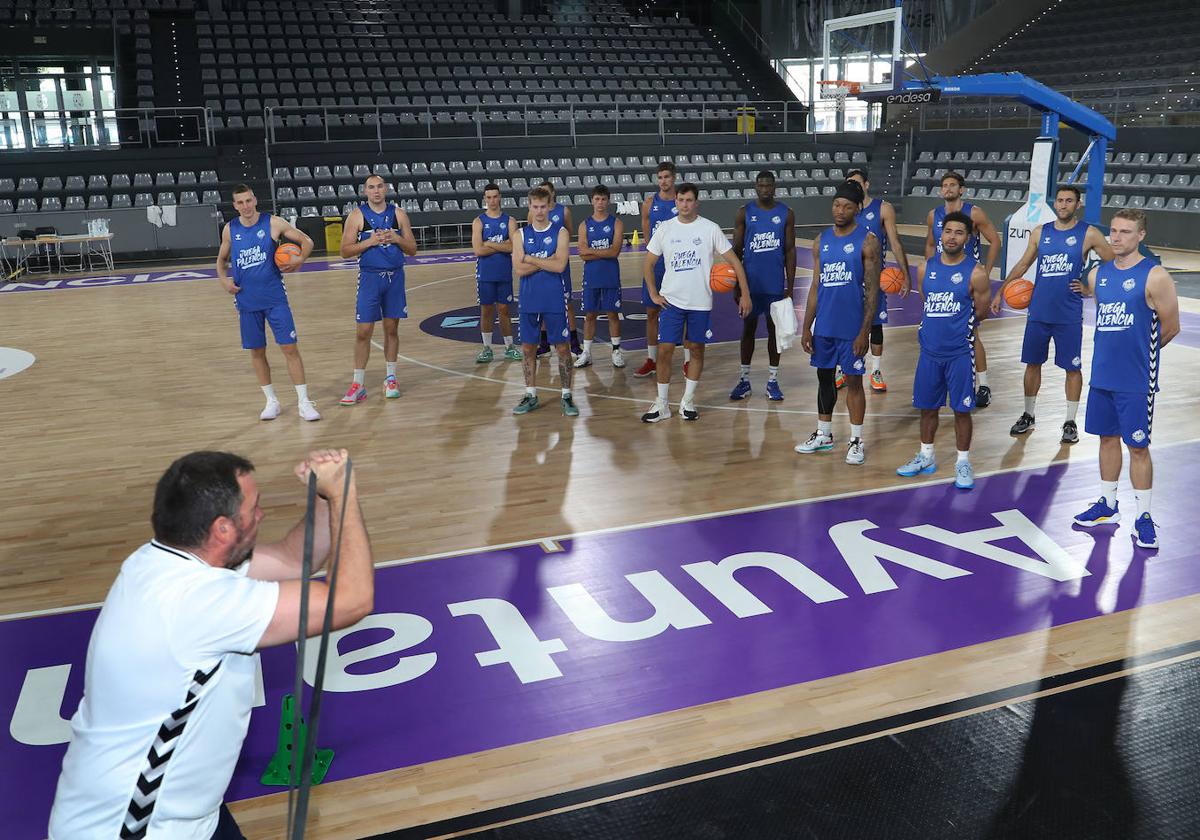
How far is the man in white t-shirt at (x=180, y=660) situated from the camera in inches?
81.8

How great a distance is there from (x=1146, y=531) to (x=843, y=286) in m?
2.34

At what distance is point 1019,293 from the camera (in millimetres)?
6973

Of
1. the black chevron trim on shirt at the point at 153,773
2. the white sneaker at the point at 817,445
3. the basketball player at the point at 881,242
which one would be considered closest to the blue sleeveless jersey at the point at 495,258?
the basketball player at the point at 881,242

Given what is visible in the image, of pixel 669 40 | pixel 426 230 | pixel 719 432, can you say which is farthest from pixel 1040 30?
pixel 719 432

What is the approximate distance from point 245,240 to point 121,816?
626 centimetres

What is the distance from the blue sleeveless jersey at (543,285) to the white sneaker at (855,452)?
253cm

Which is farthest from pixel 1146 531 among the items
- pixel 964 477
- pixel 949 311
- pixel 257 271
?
pixel 257 271

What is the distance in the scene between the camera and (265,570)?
265 cm

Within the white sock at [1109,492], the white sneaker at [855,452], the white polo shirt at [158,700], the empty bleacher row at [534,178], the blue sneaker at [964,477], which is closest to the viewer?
the white polo shirt at [158,700]

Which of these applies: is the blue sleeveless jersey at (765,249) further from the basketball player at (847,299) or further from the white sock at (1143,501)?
the white sock at (1143,501)

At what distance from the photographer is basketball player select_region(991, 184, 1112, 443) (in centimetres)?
700

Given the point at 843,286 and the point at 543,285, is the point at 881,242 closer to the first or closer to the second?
the point at 843,286

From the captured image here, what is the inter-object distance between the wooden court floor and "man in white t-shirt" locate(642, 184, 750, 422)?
71 cm

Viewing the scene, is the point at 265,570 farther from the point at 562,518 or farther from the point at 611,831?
the point at 562,518
